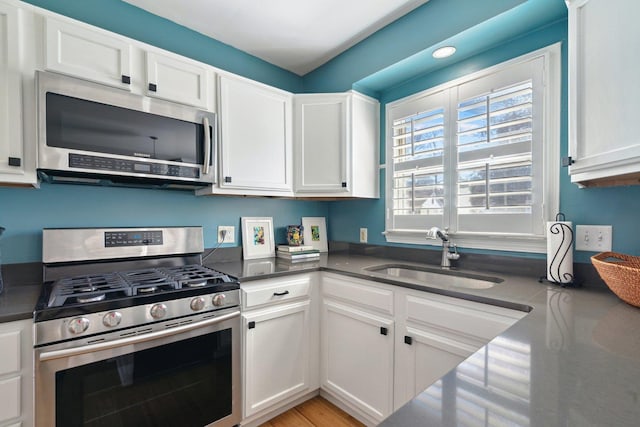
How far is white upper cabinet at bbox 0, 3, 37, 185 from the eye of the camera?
126 cm

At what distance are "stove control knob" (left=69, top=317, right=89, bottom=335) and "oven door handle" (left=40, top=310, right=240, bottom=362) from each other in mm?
66

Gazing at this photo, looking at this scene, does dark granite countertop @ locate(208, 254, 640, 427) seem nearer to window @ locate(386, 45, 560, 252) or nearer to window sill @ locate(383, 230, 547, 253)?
window sill @ locate(383, 230, 547, 253)

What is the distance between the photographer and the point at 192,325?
4.51 ft

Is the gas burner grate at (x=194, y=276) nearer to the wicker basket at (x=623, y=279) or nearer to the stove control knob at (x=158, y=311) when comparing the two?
the stove control knob at (x=158, y=311)

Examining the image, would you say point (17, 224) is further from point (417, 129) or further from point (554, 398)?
point (417, 129)

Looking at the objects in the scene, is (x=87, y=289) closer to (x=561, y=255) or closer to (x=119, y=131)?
(x=119, y=131)

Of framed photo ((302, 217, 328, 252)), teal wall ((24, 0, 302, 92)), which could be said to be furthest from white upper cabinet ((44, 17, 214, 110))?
framed photo ((302, 217, 328, 252))

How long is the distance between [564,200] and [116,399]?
7.33 ft

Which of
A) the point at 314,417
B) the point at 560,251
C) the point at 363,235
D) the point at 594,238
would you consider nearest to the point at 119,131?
the point at 363,235

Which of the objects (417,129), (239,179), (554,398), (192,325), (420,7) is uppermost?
(420,7)

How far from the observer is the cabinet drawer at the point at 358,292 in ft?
5.22

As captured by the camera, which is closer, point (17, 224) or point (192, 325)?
point (192, 325)

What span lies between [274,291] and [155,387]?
692 mm

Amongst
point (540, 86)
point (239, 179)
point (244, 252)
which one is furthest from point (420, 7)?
point (244, 252)
